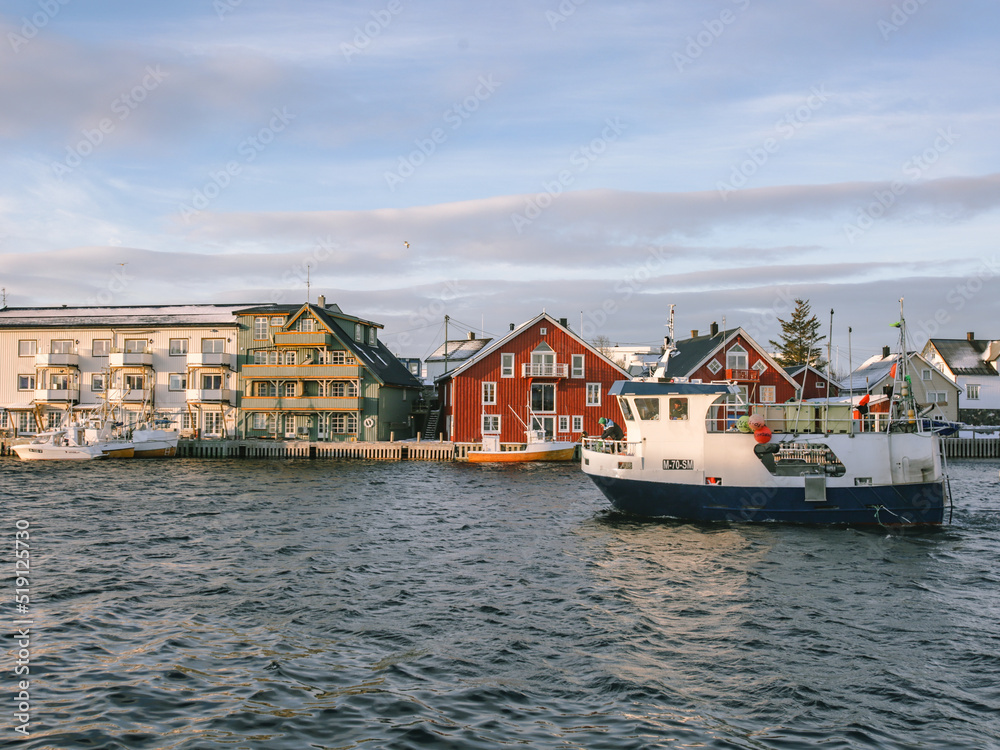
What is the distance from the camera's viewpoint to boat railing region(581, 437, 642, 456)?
1175 inches

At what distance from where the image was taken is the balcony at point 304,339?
64.4 m

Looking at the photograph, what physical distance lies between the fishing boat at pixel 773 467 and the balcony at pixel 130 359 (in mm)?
51092

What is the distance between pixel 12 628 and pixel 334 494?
22.8m

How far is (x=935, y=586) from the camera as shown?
20.0m

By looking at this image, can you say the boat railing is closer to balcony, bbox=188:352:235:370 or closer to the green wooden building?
the green wooden building

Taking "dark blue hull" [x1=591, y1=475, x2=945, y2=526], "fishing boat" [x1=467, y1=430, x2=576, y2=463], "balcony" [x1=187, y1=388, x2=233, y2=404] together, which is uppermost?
"balcony" [x1=187, y1=388, x2=233, y2=404]

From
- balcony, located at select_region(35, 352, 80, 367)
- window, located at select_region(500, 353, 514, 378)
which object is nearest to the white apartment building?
balcony, located at select_region(35, 352, 80, 367)

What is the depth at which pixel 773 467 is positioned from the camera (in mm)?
28234

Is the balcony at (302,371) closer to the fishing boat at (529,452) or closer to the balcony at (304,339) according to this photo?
the balcony at (304,339)

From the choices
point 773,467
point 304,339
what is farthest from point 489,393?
point 773,467

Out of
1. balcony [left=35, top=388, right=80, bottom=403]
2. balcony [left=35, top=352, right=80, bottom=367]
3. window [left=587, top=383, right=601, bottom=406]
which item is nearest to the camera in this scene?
window [left=587, top=383, right=601, bottom=406]

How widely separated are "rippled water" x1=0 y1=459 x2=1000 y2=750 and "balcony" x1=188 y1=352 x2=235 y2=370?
119ft

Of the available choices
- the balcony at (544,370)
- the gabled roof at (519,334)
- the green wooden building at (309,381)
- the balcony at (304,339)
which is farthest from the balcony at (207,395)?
the balcony at (544,370)

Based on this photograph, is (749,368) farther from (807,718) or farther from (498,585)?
(807,718)
